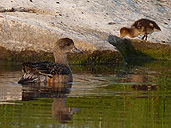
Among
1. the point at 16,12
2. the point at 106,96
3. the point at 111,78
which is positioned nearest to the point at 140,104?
the point at 106,96

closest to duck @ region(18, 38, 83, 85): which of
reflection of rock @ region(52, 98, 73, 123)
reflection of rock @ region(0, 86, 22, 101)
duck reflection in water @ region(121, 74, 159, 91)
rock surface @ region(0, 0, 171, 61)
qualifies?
reflection of rock @ region(0, 86, 22, 101)

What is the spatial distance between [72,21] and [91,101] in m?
6.60

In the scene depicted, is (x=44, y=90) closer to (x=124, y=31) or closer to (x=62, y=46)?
(x=62, y=46)

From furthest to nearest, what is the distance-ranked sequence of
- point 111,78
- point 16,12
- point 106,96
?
point 16,12 → point 111,78 → point 106,96

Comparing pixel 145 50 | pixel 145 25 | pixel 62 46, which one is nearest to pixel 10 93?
pixel 62 46

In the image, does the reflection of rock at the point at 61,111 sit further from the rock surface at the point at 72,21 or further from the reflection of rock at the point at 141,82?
the rock surface at the point at 72,21

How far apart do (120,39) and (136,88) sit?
5.80 metres

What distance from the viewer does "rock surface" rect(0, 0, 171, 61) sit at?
39.3 feet

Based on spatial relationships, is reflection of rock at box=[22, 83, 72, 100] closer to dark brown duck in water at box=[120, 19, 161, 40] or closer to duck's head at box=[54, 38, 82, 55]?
duck's head at box=[54, 38, 82, 55]

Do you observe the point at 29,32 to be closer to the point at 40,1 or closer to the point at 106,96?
the point at 40,1

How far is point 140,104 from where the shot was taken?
6.73m

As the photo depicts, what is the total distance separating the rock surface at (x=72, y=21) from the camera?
1197 centimetres

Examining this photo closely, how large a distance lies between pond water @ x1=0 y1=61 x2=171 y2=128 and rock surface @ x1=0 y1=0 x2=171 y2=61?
1.68m

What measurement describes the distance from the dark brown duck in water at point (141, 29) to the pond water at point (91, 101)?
3589mm
